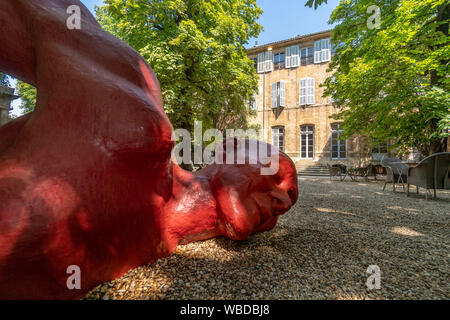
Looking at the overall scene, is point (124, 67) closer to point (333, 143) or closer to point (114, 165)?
point (114, 165)

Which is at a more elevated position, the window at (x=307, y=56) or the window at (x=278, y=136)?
the window at (x=307, y=56)

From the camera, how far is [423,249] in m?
2.23

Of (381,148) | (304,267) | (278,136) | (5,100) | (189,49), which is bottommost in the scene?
(304,267)

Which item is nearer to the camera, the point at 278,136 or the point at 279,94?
the point at 279,94

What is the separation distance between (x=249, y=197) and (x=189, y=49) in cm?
690

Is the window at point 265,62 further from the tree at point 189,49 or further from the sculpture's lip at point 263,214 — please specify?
the sculpture's lip at point 263,214

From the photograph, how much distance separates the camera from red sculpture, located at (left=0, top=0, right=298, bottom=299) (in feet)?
3.73

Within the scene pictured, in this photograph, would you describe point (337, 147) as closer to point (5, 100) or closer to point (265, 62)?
point (265, 62)

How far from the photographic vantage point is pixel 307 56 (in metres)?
18.3

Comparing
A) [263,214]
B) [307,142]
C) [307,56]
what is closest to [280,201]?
[263,214]

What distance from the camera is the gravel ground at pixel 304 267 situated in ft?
4.80

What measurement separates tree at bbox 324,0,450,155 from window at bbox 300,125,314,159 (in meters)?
8.94

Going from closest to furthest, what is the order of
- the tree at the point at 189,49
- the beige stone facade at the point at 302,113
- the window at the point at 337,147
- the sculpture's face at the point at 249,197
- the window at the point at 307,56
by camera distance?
1. the sculpture's face at the point at 249,197
2. the tree at the point at 189,49
3. the window at the point at 337,147
4. the beige stone facade at the point at 302,113
5. the window at the point at 307,56

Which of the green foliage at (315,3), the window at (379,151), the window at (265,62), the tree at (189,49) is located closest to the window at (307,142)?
the window at (379,151)
